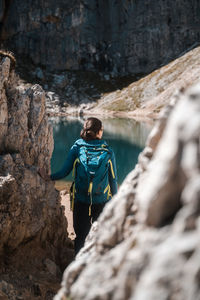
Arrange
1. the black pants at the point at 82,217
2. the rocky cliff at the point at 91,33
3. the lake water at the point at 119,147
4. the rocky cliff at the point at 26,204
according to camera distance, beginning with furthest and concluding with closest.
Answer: the rocky cliff at the point at 91,33 → the lake water at the point at 119,147 → the rocky cliff at the point at 26,204 → the black pants at the point at 82,217

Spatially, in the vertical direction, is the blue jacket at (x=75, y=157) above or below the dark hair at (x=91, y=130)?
below

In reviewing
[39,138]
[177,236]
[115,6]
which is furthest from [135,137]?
[115,6]

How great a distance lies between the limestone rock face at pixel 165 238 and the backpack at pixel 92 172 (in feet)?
7.03

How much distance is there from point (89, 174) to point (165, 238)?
2.76 metres

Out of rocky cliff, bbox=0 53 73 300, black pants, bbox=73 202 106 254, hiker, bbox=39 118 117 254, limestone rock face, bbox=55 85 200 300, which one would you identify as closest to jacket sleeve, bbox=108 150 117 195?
hiker, bbox=39 118 117 254

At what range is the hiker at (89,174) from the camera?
178 inches

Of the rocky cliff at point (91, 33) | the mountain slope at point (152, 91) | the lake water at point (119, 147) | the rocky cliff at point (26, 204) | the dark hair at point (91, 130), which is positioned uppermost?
the rocky cliff at point (91, 33)

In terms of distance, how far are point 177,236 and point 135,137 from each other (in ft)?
119

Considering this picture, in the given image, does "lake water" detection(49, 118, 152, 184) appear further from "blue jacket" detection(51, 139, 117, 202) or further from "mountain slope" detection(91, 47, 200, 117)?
"mountain slope" detection(91, 47, 200, 117)

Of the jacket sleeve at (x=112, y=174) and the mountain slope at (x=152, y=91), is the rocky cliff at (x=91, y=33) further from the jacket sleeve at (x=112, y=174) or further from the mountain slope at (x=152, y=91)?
the jacket sleeve at (x=112, y=174)

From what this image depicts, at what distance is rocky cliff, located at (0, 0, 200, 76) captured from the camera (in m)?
93.4

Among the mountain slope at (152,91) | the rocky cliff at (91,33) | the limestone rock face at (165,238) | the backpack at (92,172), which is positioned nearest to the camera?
the limestone rock face at (165,238)

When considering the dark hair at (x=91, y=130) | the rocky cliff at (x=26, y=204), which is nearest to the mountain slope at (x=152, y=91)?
the rocky cliff at (x=26, y=204)

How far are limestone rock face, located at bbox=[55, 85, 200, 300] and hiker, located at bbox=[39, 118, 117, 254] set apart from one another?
7.10 ft
